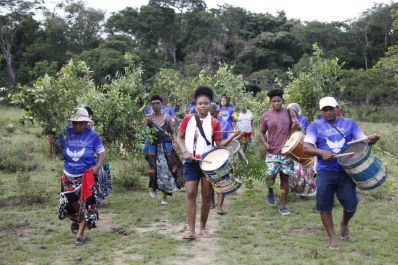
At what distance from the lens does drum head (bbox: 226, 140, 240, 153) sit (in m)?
5.64

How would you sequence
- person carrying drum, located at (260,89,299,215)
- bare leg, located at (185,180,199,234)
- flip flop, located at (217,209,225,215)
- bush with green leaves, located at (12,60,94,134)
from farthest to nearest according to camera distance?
flip flop, located at (217,209,225,215), person carrying drum, located at (260,89,299,215), bush with green leaves, located at (12,60,94,134), bare leg, located at (185,180,199,234)

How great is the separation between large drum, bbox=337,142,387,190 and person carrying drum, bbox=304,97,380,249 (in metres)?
0.17

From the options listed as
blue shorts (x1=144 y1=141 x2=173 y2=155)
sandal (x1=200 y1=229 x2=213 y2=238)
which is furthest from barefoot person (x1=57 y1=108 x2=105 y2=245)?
blue shorts (x1=144 y1=141 x2=173 y2=155)

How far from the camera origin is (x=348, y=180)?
561 cm

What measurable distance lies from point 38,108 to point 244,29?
46208mm

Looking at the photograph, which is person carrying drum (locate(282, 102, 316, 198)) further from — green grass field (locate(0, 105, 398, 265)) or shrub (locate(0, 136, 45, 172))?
shrub (locate(0, 136, 45, 172))

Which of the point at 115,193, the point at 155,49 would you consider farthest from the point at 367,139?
the point at 155,49

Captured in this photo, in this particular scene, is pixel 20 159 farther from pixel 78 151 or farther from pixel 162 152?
pixel 78 151

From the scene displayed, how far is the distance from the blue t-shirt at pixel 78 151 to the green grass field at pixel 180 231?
0.92m

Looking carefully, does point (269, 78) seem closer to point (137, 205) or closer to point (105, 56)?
point (105, 56)

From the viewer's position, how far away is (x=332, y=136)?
5.55 metres

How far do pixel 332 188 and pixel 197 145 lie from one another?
1.68 meters

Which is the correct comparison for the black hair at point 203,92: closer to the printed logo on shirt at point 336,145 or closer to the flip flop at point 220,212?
the printed logo on shirt at point 336,145

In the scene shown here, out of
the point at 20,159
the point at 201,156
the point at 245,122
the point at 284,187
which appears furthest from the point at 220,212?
the point at 20,159
